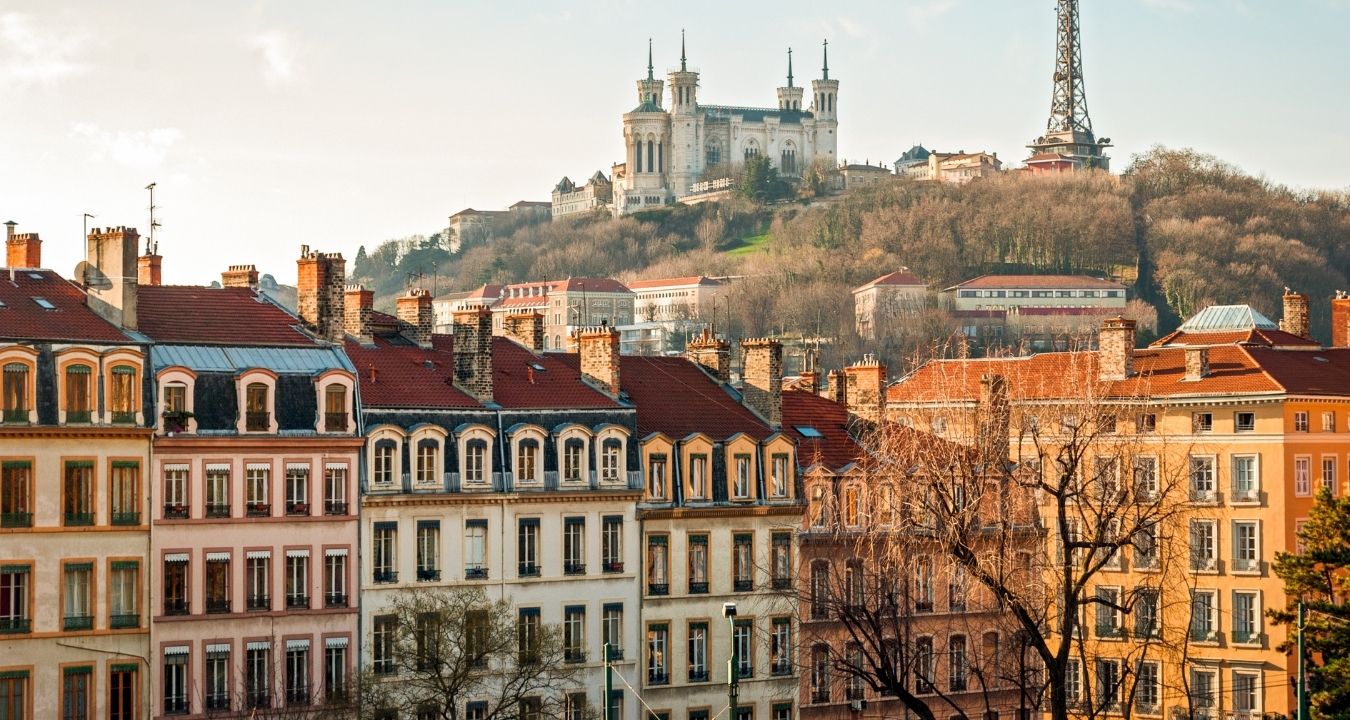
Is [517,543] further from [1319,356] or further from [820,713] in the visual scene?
[1319,356]

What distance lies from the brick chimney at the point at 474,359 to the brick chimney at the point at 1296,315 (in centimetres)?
4079

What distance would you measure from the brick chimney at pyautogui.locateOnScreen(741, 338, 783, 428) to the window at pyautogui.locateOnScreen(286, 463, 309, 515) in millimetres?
14445

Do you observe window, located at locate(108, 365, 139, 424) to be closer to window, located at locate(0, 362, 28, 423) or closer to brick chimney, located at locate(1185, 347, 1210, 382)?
window, located at locate(0, 362, 28, 423)

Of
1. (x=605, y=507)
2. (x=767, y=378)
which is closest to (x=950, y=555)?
(x=605, y=507)

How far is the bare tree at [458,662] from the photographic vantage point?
176 feet

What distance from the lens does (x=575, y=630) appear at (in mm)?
58125

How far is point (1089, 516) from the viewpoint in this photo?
71500 mm

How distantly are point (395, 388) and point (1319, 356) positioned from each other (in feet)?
121

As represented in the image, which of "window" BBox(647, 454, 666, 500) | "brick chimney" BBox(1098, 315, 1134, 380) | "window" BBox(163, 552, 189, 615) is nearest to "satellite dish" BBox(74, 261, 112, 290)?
"window" BBox(163, 552, 189, 615)

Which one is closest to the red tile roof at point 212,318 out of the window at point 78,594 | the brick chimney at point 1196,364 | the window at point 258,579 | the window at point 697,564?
the window at point 258,579

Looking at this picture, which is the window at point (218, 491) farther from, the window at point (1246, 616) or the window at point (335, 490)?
the window at point (1246, 616)

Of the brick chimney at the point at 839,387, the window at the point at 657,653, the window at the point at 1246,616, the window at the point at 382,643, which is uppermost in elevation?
the brick chimney at the point at 839,387

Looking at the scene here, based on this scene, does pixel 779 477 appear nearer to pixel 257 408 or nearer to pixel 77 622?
pixel 257 408

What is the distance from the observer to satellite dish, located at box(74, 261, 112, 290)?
53.9 meters
